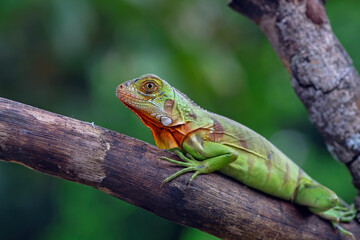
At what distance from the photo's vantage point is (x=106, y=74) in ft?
22.9

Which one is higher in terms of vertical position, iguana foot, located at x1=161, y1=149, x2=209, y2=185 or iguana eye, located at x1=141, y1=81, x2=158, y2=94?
iguana eye, located at x1=141, y1=81, x2=158, y2=94

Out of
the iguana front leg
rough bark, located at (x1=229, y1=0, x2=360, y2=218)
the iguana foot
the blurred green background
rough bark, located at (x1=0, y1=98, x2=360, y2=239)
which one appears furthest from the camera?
the blurred green background

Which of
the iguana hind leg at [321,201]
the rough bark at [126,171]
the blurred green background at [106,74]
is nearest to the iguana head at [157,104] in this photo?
the rough bark at [126,171]

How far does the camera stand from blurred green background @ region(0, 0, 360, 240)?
23.1 feet

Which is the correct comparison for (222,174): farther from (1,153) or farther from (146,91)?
(1,153)

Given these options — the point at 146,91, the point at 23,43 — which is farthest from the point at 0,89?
the point at 146,91

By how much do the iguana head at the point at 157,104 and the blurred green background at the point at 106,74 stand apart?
Result: 10.2 ft

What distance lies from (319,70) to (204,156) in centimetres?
163

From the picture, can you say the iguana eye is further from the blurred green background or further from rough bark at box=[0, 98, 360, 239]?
the blurred green background

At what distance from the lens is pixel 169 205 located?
10.5ft

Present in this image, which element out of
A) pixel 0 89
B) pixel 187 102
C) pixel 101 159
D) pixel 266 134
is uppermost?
pixel 187 102

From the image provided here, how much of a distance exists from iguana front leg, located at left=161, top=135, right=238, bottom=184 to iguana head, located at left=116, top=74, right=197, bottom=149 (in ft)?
0.46

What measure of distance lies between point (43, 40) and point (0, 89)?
1.20 meters

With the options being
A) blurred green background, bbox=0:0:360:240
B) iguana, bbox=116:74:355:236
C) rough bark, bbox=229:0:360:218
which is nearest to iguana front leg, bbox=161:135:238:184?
iguana, bbox=116:74:355:236
